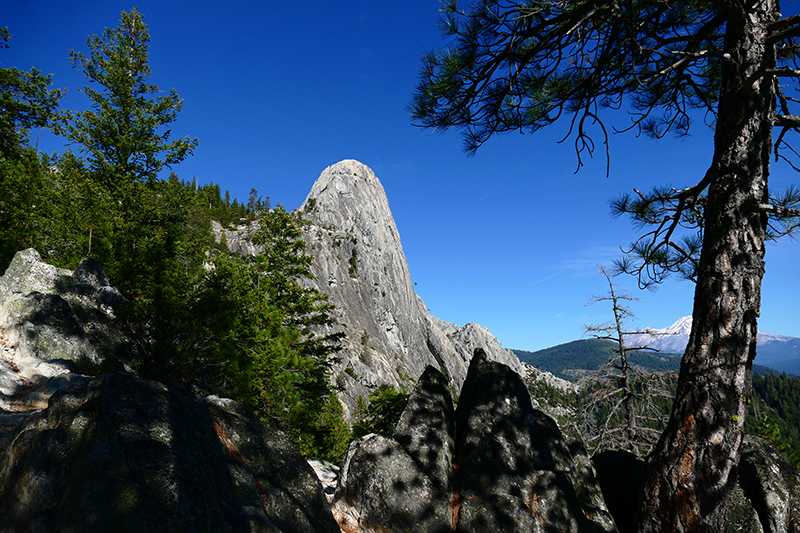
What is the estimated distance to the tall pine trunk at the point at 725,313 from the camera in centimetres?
466

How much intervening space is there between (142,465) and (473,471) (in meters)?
4.72

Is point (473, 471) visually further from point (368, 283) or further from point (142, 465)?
point (368, 283)

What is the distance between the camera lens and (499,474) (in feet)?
18.6

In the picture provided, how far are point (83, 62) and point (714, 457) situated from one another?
23817 millimetres

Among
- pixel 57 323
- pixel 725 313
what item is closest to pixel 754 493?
pixel 725 313

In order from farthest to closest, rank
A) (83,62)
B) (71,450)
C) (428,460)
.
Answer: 1. (83,62)
2. (428,460)
3. (71,450)

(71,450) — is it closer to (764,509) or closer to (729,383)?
(729,383)

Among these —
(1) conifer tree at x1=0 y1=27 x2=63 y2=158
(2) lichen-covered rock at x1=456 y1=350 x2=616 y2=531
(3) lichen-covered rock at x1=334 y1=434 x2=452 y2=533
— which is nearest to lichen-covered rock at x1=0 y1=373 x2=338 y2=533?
(3) lichen-covered rock at x1=334 y1=434 x2=452 y2=533

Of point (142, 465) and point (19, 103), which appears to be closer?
point (142, 465)

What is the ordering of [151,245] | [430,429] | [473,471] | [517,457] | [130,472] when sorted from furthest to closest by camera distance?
[151,245]
[430,429]
[517,457]
[473,471]
[130,472]

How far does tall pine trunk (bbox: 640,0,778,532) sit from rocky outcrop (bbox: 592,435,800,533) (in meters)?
0.49

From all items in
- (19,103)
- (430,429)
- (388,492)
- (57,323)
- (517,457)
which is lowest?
(388,492)

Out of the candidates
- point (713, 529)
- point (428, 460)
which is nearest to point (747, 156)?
point (713, 529)

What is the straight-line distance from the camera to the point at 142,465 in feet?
8.38
